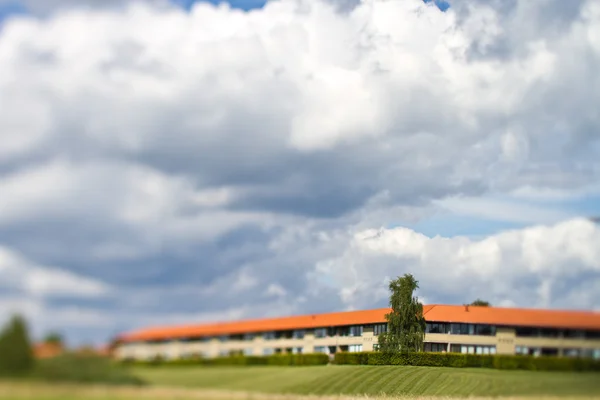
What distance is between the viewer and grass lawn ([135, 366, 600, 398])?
10.4 meters

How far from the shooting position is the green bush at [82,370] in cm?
805

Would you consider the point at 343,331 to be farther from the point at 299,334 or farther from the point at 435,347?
the point at 435,347

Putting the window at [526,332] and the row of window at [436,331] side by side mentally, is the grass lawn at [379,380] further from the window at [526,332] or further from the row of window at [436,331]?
the window at [526,332]

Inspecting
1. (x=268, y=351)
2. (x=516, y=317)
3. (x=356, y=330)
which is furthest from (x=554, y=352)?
(x=268, y=351)

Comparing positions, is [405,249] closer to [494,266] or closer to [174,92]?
[494,266]

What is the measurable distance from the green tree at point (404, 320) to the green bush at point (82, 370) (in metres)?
7.89

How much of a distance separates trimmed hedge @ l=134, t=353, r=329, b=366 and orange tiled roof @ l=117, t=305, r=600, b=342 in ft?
0.93

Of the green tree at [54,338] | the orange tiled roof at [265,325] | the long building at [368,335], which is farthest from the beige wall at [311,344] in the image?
the green tree at [54,338]

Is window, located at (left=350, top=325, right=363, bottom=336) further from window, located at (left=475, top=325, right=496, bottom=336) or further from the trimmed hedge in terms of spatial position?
window, located at (left=475, top=325, right=496, bottom=336)

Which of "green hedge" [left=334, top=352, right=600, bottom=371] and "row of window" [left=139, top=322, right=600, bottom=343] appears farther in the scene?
"green hedge" [left=334, top=352, right=600, bottom=371]

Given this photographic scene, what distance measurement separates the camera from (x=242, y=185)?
1139 cm

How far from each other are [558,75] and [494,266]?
11.5ft

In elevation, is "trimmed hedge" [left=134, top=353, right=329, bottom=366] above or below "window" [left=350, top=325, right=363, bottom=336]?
below

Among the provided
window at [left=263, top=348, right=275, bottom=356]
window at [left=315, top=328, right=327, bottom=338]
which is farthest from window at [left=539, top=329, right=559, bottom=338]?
window at [left=263, top=348, right=275, bottom=356]
